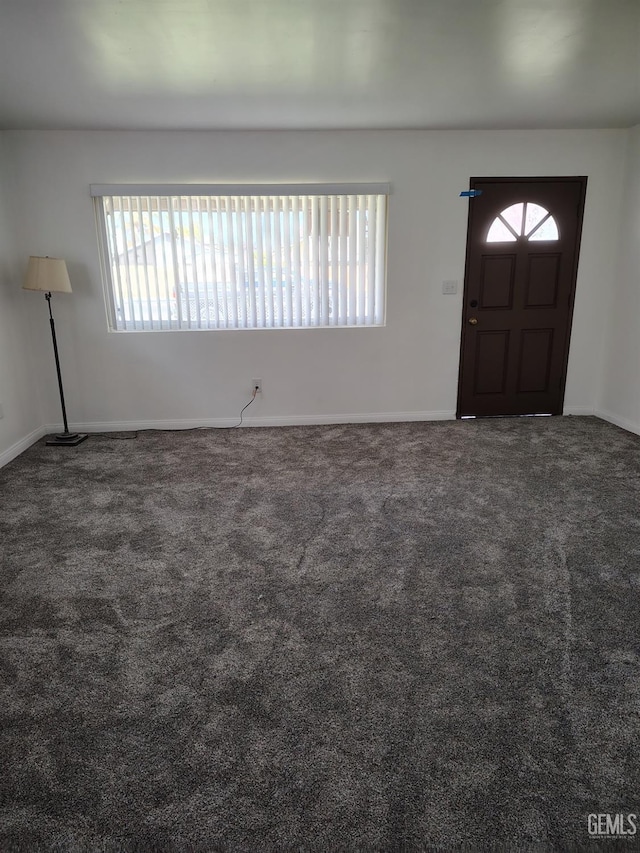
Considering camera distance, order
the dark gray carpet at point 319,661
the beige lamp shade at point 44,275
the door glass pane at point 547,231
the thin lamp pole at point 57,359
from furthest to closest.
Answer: the door glass pane at point 547,231 < the thin lamp pole at point 57,359 < the beige lamp shade at point 44,275 < the dark gray carpet at point 319,661

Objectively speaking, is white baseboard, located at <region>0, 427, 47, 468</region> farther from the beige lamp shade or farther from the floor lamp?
the beige lamp shade

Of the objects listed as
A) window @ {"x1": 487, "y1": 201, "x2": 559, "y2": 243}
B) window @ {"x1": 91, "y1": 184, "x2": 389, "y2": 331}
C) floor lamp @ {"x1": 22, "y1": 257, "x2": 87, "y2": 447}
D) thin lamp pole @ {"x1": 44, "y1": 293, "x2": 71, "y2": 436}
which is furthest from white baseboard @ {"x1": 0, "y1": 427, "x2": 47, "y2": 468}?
window @ {"x1": 487, "y1": 201, "x2": 559, "y2": 243}

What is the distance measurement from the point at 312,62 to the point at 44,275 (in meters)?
2.53

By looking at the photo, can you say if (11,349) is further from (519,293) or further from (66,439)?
(519,293)

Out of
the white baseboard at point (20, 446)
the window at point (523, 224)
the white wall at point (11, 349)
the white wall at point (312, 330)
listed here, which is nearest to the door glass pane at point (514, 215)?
the window at point (523, 224)

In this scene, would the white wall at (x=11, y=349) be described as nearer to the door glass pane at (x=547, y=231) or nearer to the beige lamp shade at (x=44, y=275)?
the beige lamp shade at (x=44, y=275)

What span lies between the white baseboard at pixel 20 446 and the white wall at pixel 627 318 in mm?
5173

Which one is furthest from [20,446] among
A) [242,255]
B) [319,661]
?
[319,661]

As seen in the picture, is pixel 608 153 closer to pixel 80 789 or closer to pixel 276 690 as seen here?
pixel 276 690

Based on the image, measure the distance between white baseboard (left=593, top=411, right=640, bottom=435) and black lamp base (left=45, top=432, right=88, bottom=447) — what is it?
4767 mm

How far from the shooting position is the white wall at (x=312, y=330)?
14.1 feet

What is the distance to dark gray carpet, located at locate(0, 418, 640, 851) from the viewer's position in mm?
1385

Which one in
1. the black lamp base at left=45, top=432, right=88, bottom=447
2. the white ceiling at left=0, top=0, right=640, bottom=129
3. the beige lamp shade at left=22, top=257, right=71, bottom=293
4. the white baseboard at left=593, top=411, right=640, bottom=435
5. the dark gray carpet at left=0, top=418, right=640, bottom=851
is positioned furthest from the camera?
the white baseboard at left=593, top=411, right=640, bottom=435

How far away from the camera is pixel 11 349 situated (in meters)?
4.22
